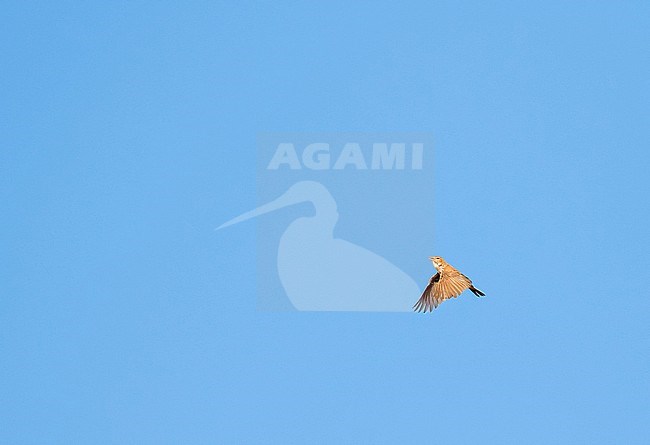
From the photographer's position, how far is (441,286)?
1250cm

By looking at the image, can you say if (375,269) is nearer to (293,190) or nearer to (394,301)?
(394,301)

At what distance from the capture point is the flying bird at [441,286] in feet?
40.5

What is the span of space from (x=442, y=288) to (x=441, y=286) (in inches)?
0.9

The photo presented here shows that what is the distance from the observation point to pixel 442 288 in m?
12.5

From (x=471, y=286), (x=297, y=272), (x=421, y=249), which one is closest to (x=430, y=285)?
(x=471, y=286)

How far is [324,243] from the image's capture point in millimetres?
17547

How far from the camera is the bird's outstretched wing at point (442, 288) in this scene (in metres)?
12.4

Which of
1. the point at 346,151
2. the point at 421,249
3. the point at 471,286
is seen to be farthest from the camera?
the point at 346,151

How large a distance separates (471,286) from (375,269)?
187 inches

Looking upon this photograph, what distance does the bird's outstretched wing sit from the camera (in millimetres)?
12352

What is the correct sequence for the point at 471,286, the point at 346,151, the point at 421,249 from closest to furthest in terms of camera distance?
the point at 471,286 → the point at 421,249 → the point at 346,151

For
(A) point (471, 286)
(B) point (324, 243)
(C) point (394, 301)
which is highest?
(B) point (324, 243)

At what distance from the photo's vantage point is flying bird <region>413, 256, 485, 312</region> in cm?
1236

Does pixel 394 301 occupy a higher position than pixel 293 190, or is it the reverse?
pixel 293 190
